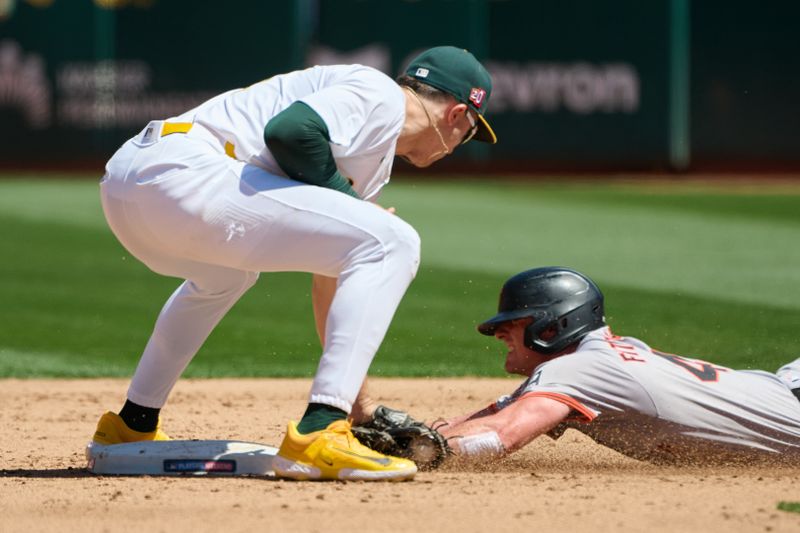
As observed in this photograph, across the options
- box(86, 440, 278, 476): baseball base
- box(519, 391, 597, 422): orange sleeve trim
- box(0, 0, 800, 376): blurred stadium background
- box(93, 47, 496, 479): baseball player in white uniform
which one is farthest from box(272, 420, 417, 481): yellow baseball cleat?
box(0, 0, 800, 376): blurred stadium background

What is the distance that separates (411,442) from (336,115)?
1129 millimetres

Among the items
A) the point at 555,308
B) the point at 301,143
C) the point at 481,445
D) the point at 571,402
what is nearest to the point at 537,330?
the point at 555,308

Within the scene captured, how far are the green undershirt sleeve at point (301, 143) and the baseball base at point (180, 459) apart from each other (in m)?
0.99

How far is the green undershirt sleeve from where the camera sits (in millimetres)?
4109

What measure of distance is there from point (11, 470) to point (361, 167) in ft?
5.47

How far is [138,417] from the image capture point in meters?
4.93

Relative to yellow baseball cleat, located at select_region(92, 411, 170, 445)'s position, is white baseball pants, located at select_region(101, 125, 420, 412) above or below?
above

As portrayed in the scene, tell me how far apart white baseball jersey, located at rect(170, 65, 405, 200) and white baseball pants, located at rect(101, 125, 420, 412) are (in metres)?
0.10

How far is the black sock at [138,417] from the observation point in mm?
4922

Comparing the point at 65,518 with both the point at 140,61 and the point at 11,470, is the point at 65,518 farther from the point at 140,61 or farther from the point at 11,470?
the point at 140,61

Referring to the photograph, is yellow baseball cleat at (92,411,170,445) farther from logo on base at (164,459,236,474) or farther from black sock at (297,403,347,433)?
black sock at (297,403,347,433)

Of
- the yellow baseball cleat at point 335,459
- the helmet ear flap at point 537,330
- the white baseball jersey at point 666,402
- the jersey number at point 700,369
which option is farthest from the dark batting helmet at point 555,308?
the yellow baseball cleat at point 335,459

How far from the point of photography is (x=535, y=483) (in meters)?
4.36

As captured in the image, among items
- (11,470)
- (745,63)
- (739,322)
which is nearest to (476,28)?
(745,63)
